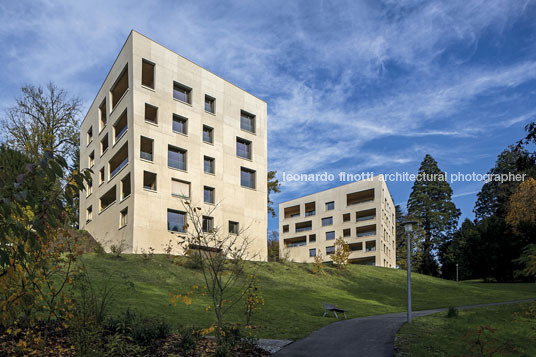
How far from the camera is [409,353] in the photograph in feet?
33.1

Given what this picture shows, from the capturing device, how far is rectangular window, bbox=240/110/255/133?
38.8 meters

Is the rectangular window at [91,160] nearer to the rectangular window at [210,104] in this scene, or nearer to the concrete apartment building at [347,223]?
the rectangular window at [210,104]

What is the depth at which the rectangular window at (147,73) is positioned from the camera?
33.0 meters

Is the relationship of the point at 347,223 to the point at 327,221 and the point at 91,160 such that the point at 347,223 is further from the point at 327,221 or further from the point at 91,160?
the point at 91,160

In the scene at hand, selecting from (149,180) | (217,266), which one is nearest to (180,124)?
(149,180)

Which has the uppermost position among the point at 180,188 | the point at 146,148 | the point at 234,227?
the point at 146,148

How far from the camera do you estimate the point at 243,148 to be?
Result: 38.4 meters

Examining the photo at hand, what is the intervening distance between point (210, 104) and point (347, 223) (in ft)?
124

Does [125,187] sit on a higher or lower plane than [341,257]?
higher

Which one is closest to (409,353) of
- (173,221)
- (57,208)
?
(57,208)

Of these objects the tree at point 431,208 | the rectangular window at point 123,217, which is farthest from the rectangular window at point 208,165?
the tree at point 431,208

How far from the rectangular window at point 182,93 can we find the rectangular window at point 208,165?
5058 millimetres

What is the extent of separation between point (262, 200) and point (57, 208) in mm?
34429

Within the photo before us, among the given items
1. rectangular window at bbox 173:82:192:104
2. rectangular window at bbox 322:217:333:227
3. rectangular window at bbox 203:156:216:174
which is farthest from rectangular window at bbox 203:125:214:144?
rectangular window at bbox 322:217:333:227
